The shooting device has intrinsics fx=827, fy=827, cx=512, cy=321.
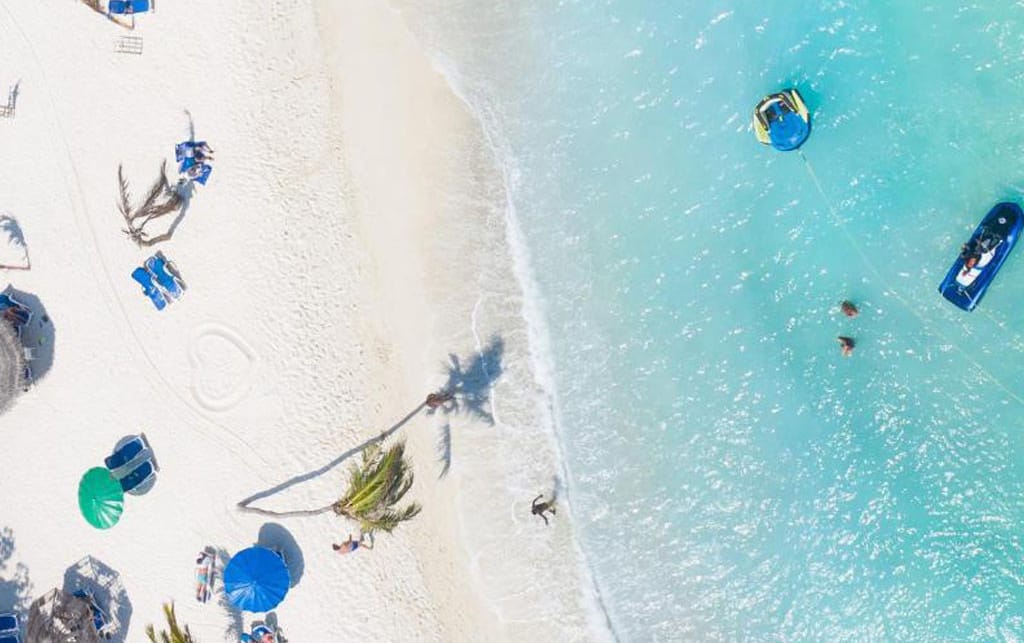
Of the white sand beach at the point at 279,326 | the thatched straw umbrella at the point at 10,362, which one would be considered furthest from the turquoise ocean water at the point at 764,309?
the thatched straw umbrella at the point at 10,362

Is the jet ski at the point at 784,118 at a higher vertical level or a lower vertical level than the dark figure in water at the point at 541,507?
higher

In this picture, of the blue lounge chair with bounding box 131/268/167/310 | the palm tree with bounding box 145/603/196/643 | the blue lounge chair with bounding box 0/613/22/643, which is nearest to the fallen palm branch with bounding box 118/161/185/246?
the blue lounge chair with bounding box 131/268/167/310

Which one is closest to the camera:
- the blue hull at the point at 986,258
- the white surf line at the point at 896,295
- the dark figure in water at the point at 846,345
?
the blue hull at the point at 986,258

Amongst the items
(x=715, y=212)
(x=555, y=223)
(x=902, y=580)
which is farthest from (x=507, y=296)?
(x=902, y=580)

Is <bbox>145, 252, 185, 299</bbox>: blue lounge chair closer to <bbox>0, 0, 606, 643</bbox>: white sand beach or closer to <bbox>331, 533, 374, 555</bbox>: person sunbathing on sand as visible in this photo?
<bbox>0, 0, 606, 643</bbox>: white sand beach

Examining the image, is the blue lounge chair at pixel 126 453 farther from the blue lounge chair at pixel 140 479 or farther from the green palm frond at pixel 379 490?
the green palm frond at pixel 379 490
